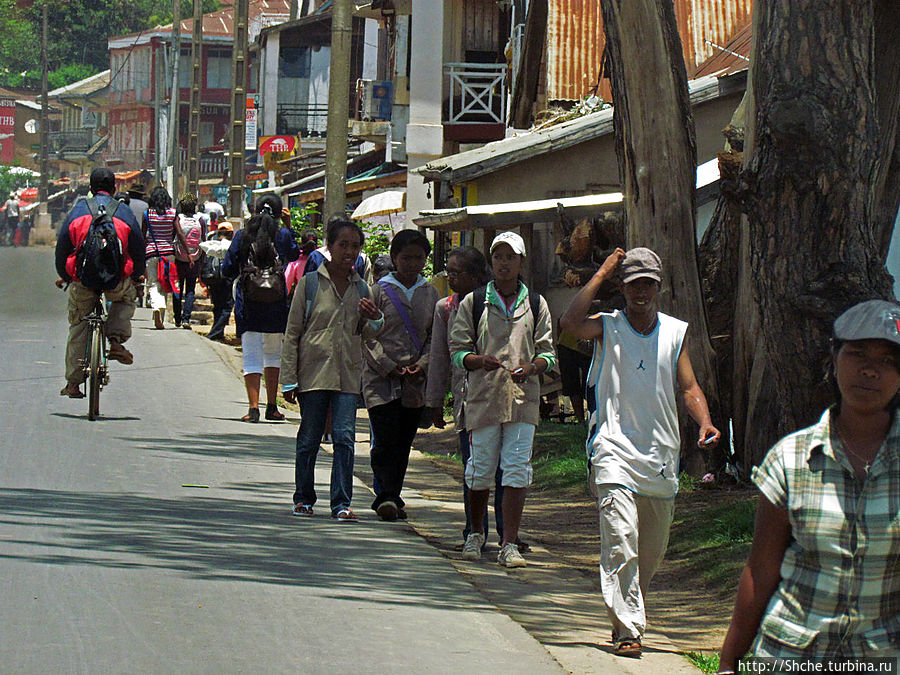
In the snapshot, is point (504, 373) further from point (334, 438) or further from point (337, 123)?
point (337, 123)

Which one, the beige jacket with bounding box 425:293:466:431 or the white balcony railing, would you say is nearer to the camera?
the beige jacket with bounding box 425:293:466:431

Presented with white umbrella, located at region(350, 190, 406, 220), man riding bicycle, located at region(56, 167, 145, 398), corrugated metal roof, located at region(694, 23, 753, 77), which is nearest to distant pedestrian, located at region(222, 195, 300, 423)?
man riding bicycle, located at region(56, 167, 145, 398)

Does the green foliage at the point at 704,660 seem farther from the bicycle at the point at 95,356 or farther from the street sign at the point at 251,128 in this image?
the street sign at the point at 251,128

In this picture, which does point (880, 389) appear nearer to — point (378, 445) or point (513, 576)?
point (513, 576)

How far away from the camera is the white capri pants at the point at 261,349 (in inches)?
515

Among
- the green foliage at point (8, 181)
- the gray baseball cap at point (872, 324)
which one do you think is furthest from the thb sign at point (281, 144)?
the green foliage at point (8, 181)

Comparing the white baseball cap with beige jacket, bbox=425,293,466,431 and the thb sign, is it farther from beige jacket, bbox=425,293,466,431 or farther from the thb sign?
the thb sign

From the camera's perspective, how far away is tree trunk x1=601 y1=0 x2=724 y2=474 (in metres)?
10.5

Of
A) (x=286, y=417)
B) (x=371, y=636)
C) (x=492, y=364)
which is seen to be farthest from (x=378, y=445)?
(x=286, y=417)

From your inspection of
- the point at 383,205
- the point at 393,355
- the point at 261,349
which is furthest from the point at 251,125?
the point at 393,355

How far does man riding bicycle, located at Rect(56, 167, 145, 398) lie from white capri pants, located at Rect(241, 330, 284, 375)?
3.48 feet

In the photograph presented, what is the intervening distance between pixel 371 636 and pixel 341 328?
2.99 m

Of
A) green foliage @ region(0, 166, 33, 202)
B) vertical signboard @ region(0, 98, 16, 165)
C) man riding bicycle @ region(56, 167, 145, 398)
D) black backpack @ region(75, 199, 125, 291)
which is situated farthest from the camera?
vertical signboard @ region(0, 98, 16, 165)

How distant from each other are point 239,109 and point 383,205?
139 inches
